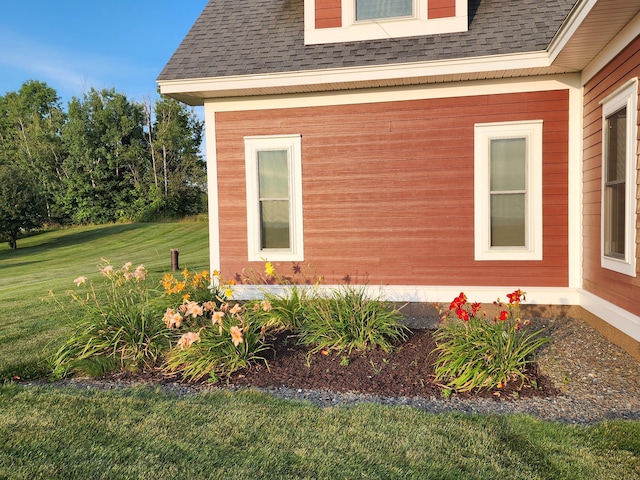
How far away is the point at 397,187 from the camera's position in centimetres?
653

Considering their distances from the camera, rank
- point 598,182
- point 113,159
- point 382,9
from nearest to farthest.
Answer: point 598,182, point 382,9, point 113,159

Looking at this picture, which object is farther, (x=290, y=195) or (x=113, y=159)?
(x=113, y=159)

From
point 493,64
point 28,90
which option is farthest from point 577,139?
point 28,90

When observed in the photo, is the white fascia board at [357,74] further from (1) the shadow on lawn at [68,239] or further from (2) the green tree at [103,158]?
(2) the green tree at [103,158]

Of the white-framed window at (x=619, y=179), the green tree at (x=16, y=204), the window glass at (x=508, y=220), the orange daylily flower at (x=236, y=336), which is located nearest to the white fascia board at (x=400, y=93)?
the white-framed window at (x=619, y=179)

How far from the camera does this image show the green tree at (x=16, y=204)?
22.1 metres

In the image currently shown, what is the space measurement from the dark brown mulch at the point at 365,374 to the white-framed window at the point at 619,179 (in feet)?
5.10

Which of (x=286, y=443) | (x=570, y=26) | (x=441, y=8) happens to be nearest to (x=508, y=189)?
(x=570, y=26)

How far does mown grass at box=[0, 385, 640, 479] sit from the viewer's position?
8.50 feet

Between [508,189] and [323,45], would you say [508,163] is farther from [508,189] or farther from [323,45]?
[323,45]

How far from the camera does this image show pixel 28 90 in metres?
40.6

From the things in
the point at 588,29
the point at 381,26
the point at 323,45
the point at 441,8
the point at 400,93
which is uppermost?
the point at 441,8

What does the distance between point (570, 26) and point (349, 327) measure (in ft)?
12.0

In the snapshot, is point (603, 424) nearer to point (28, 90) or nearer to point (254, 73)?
point (254, 73)
